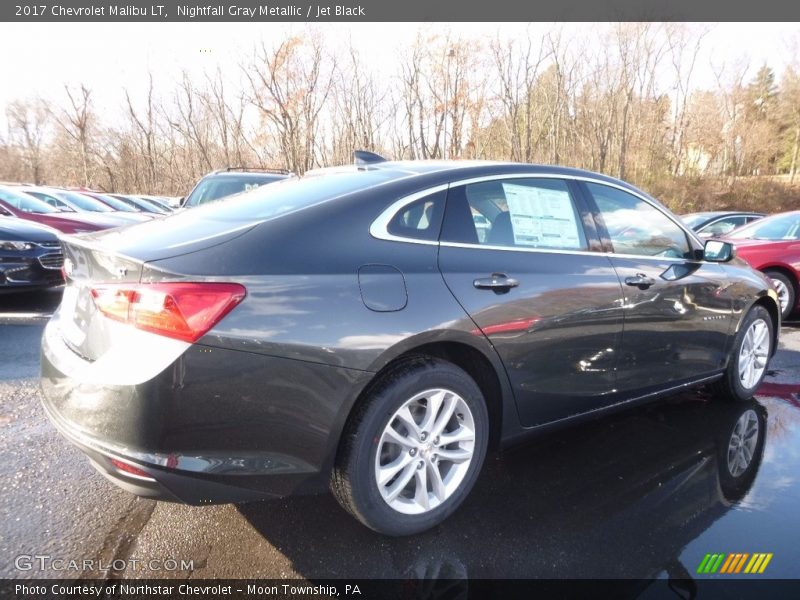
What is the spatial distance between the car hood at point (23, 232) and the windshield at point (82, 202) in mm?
Answer: 6142

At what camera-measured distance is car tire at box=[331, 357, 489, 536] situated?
7.09 ft

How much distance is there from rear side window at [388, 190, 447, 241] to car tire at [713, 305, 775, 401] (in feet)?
8.93

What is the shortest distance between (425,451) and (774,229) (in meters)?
7.19

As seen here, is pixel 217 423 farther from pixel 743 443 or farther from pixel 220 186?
pixel 220 186

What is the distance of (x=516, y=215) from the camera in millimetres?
2805

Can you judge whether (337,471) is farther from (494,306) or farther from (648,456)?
(648,456)

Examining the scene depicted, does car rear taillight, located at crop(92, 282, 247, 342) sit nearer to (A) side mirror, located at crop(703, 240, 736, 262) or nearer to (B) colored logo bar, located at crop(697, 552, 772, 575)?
(B) colored logo bar, located at crop(697, 552, 772, 575)

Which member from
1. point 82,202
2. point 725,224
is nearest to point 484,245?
point 725,224

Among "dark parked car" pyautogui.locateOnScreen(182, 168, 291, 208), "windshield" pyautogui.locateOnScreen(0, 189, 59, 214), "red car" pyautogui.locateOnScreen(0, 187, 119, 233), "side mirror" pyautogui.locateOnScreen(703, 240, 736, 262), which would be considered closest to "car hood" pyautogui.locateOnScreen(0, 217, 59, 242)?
"red car" pyautogui.locateOnScreen(0, 187, 119, 233)

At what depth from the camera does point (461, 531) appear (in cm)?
242

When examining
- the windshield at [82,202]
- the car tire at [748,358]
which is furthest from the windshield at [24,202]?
the car tire at [748,358]

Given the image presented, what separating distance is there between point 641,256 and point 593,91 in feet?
101

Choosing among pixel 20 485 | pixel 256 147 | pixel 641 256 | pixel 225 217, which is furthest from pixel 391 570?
pixel 256 147

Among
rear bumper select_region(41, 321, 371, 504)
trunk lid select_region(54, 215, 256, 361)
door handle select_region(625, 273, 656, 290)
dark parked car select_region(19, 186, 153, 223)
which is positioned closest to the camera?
rear bumper select_region(41, 321, 371, 504)
